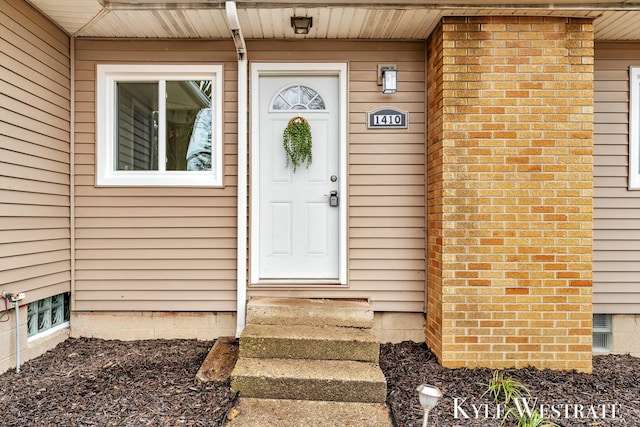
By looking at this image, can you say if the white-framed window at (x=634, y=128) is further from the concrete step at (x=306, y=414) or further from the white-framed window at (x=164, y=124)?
the white-framed window at (x=164, y=124)

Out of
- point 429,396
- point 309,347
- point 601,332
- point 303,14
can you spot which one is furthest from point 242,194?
point 601,332

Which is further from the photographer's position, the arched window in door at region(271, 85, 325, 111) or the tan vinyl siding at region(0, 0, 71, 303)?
the arched window in door at region(271, 85, 325, 111)

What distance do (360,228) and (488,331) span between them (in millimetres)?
1305

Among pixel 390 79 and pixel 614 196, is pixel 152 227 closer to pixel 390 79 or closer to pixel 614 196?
pixel 390 79

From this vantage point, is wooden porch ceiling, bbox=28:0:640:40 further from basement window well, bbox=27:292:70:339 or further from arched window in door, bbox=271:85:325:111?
basement window well, bbox=27:292:70:339

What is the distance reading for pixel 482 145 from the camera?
300 centimetres

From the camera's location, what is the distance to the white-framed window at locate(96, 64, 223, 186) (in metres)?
3.43

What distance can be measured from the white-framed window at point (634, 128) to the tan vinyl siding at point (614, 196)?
0.03 metres

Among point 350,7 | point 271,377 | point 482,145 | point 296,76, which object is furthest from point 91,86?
point 482,145

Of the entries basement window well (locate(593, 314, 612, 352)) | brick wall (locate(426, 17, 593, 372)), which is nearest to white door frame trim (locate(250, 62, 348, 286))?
brick wall (locate(426, 17, 593, 372))

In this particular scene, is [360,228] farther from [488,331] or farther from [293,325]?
[488,331]

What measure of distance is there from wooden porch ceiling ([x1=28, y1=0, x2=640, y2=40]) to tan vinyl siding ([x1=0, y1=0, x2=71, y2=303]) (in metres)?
0.25

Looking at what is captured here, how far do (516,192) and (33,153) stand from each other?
148 inches

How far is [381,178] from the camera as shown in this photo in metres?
3.44
